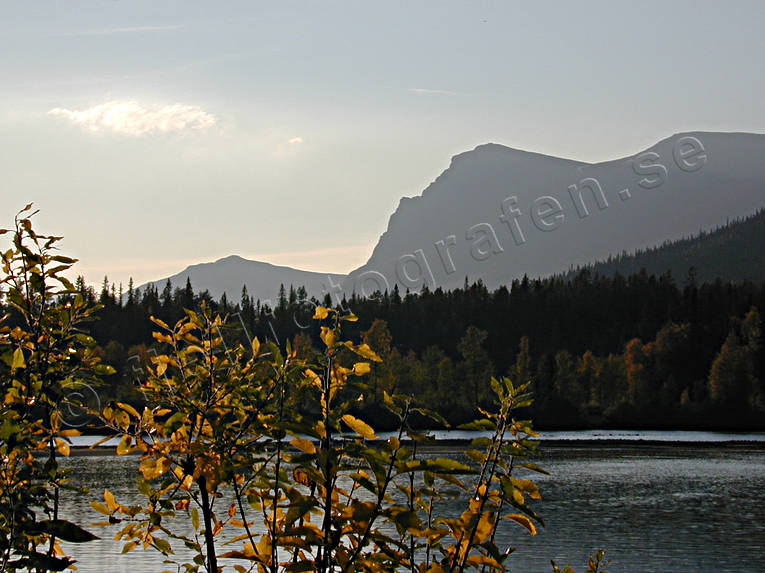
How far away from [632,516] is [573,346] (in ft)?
432

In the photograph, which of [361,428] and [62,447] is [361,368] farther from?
[62,447]

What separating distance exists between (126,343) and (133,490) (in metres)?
124

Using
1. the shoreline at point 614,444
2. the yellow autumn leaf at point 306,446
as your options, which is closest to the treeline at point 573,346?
the shoreline at point 614,444

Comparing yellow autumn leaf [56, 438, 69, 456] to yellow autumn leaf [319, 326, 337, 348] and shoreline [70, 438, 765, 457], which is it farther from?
shoreline [70, 438, 765, 457]

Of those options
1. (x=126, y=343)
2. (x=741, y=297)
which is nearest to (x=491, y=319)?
(x=741, y=297)

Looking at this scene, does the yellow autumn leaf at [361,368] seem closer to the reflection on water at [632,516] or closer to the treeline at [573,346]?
the reflection on water at [632,516]

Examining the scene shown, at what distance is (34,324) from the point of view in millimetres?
4121

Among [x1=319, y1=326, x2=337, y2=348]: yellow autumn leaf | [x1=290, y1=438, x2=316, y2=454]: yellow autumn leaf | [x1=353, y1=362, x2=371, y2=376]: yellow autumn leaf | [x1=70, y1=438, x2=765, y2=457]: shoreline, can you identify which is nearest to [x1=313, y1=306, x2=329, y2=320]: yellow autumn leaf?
[x1=319, y1=326, x2=337, y2=348]: yellow autumn leaf

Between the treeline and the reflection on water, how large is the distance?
3546 centimetres

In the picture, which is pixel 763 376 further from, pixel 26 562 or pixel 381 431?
pixel 26 562

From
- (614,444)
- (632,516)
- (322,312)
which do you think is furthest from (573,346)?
(322,312)

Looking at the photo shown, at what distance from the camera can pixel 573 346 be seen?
571ft

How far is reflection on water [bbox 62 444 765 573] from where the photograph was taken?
1331 inches

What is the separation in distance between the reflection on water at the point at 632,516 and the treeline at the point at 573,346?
35.5m
